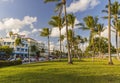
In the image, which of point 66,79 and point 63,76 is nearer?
point 66,79

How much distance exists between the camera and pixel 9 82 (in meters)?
15.6

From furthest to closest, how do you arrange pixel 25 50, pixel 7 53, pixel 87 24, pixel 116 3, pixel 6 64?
1. pixel 25 50
2. pixel 7 53
3. pixel 87 24
4. pixel 116 3
5. pixel 6 64

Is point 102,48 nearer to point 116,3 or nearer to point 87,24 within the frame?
point 87,24

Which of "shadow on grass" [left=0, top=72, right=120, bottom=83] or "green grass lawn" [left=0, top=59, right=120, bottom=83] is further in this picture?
"green grass lawn" [left=0, top=59, right=120, bottom=83]

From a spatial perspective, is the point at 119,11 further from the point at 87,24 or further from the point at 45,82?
the point at 45,82

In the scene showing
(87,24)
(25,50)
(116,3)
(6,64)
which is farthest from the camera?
(25,50)

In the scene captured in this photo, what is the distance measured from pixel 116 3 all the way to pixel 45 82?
48.3m

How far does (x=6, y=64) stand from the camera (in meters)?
47.5

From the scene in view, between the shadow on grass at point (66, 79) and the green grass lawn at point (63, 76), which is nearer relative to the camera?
the shadow on grass at point (66, 79)

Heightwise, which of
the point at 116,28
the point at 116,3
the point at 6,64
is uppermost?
the point at 116,3

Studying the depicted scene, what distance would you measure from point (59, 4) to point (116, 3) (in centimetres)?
2257

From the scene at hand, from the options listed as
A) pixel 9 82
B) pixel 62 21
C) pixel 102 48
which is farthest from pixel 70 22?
pixel 9 82

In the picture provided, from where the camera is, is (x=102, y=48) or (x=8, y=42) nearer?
(x=102, y=48)

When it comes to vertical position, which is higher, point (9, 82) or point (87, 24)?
point (87, 24)
